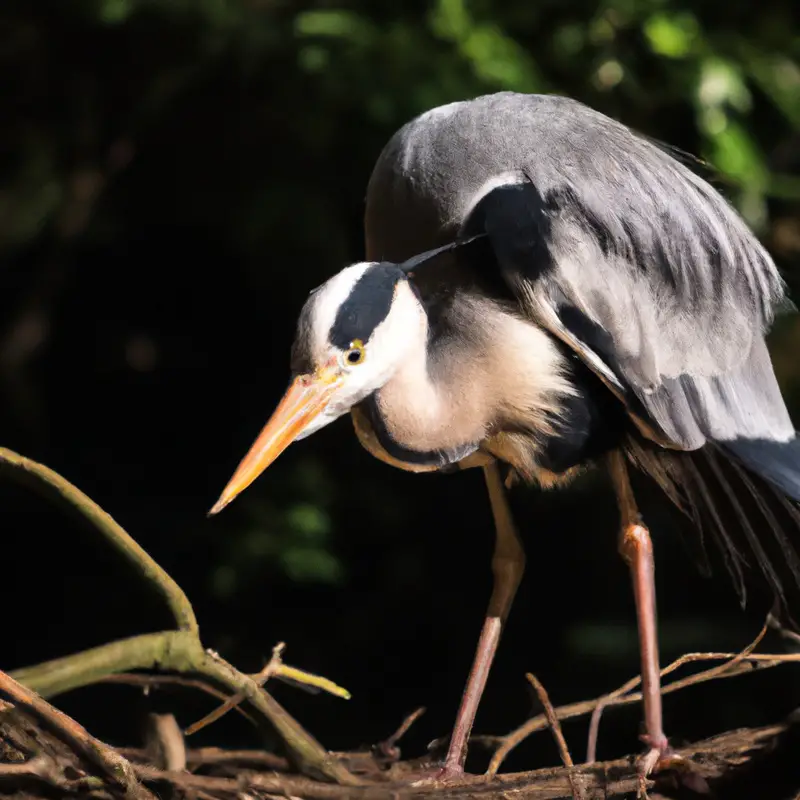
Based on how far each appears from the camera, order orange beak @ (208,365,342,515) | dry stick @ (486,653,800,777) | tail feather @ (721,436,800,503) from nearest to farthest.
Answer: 1. orange beak @ (208,365,342,515)
2. dry stick @ (486,653,800,777)
3. tail feather @ (721,436,800,503)

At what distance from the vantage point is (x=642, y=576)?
1815mm

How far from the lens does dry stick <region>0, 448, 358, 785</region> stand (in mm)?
1143

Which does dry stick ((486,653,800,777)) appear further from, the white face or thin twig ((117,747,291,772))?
the white face

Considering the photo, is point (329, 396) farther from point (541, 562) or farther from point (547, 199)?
point (541, 562)

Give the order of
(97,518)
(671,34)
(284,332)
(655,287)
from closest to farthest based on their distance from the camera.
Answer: (97,518) → (655,287) → (671,34) → (284,332)

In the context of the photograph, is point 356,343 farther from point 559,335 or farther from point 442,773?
point 442,773

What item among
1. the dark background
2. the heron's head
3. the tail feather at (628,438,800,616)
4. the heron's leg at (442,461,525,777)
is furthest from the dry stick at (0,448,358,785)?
the dark background

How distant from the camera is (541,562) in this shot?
10.3 ft

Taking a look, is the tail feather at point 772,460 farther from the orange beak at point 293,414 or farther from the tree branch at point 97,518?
the tree branch at point 97,518

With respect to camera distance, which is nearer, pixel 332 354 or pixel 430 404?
pixel 332 354

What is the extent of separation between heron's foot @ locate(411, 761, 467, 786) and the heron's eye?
52cm

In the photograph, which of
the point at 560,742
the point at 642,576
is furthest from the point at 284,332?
the point at 560,742

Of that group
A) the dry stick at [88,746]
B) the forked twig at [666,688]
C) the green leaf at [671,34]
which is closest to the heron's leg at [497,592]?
the forked twig at [666,688]

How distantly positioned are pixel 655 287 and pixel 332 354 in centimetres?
53
